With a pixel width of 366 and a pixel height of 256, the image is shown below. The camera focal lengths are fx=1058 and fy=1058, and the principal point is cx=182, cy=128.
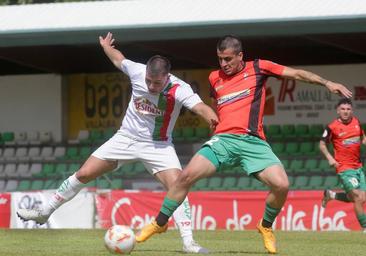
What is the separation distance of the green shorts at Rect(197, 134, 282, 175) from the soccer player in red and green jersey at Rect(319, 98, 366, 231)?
6.14 metres

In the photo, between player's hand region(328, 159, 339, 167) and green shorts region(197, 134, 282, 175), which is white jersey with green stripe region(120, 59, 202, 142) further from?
player's hand region(328, 159, 339, 167)

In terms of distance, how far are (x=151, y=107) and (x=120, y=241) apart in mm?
1630

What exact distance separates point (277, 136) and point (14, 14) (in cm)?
691

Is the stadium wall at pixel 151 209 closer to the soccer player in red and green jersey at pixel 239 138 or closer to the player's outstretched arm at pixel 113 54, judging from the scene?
the player's outstretched arm at pixel 113 54

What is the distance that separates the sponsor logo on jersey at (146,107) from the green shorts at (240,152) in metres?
0.91

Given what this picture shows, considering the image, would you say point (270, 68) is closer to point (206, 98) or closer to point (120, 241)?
point (120, 241)

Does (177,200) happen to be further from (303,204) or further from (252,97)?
(303,204)

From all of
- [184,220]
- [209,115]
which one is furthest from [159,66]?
[184,220]

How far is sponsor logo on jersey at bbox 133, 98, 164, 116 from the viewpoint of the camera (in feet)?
35.1

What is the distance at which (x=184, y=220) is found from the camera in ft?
34.4

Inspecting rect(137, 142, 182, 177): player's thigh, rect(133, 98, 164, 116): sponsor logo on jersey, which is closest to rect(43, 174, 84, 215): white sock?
rect(137, 142, 182, 177): player's thigh

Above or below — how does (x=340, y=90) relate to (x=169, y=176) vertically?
above

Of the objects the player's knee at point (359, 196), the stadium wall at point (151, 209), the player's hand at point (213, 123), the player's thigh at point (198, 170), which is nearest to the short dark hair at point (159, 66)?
the player's hand at point (213, 123)

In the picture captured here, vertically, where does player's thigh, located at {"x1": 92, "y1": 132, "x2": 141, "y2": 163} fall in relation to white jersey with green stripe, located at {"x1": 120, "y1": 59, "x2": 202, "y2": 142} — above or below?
below
